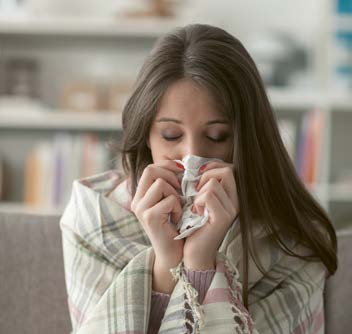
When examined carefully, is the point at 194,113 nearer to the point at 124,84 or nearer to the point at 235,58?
the point at 235,58

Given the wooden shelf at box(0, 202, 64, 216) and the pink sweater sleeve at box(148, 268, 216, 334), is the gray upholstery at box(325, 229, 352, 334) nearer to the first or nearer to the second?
the pink sweater sleeve at box(148, 268, 216, 334)

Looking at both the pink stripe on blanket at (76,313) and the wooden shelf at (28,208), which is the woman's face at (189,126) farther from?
the wooden shelf at (28,208)

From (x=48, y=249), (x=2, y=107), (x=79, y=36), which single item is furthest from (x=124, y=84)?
(x=48, y=249)

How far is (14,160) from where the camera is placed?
3533 mm

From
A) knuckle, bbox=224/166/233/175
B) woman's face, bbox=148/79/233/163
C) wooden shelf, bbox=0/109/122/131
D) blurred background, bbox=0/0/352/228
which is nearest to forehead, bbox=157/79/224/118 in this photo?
woman's face, bbox=148/79/233/163

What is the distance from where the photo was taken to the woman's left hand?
1.27 m

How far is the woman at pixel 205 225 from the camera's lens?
4.17ft

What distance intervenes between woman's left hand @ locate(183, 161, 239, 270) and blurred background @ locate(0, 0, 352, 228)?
185 cm

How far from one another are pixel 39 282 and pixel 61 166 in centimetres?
186

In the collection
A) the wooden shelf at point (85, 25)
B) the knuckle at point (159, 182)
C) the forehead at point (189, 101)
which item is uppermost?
the wooden shelf at point (85, 25)

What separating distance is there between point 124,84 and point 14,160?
673mm

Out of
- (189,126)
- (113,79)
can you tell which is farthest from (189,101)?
(113,79)

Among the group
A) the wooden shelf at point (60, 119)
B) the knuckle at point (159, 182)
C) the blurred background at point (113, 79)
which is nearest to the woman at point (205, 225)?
the knuckle at point (159, 182)

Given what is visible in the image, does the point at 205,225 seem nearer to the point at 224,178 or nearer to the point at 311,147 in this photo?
the point at 224,178
